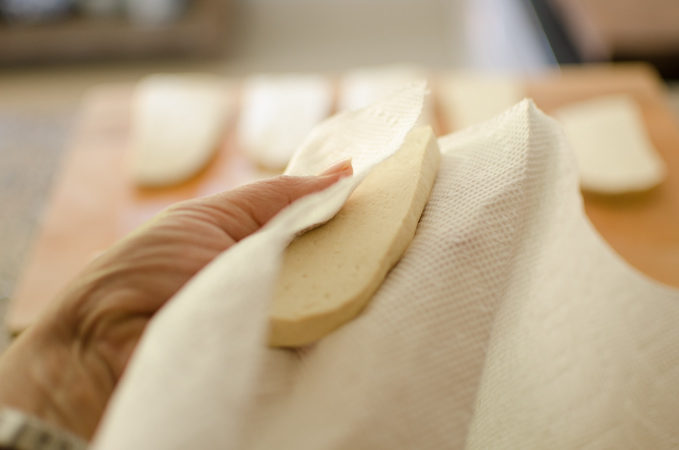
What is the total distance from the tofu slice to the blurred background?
879mm

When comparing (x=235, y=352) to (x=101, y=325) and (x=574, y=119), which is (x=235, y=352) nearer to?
(x=101, y=325)

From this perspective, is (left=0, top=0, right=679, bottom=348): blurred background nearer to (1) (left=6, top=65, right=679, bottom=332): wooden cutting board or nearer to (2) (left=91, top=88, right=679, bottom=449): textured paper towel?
(1) (left=6, top=65, right=679, bottom=332): wooden cutting board

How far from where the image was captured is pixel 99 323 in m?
0.48

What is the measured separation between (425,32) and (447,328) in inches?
96.4

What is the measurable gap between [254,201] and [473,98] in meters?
0.87

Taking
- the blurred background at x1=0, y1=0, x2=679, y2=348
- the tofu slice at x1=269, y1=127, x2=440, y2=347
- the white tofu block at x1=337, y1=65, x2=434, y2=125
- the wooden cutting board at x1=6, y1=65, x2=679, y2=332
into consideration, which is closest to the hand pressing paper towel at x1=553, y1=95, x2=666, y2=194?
the wooden cutting board at x1=6, y1=65, x2=679, y2=332

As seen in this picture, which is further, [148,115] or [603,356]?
[148,115]

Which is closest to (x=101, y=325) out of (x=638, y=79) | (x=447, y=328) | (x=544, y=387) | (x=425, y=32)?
(x=447, y=328)

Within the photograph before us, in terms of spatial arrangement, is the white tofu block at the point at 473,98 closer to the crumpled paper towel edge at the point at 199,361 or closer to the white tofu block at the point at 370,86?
the white tofu block at the point at 370,86

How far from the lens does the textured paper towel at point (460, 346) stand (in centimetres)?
41

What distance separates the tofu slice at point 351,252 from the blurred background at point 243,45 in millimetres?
879

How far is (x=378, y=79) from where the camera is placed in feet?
4.47

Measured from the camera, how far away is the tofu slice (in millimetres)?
499

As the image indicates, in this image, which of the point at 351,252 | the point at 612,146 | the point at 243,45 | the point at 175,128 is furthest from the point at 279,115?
the point at 243,45
